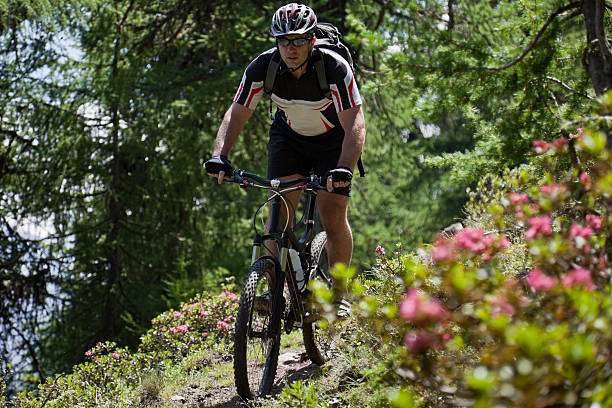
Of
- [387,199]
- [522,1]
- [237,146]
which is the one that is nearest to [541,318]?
[522,1]

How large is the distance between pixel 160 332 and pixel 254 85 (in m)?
2.99

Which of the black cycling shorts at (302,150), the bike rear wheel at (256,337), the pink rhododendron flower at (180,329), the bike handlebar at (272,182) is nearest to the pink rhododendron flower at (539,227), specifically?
the bike handlebar at (272,182)

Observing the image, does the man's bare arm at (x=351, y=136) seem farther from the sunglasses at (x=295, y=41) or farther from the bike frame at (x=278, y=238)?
the sunglasses at (x=295, y=41)

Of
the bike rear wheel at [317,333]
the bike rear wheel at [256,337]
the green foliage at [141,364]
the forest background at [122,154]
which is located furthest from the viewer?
the forest background at [122,154]

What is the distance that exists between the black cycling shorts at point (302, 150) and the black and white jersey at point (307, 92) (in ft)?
0.26

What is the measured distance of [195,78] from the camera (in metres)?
9.61

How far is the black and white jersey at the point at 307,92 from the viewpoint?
12.9 ft

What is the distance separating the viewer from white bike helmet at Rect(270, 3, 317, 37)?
3836mm

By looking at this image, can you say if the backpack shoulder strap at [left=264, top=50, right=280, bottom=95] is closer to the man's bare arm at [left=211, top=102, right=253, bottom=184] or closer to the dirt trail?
the man's bare arm at [left=211, top=102, right=253, bottom=184]

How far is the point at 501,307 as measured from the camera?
161cm

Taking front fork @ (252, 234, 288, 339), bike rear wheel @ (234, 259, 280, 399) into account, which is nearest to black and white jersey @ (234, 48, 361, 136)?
front fork @ (252, 234, 288, 339)

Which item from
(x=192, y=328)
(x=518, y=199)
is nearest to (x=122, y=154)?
(x=192, y=328)

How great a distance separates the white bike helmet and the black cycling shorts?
2.65 feet

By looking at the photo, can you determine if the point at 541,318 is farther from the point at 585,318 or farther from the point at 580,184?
the point at 580,184
